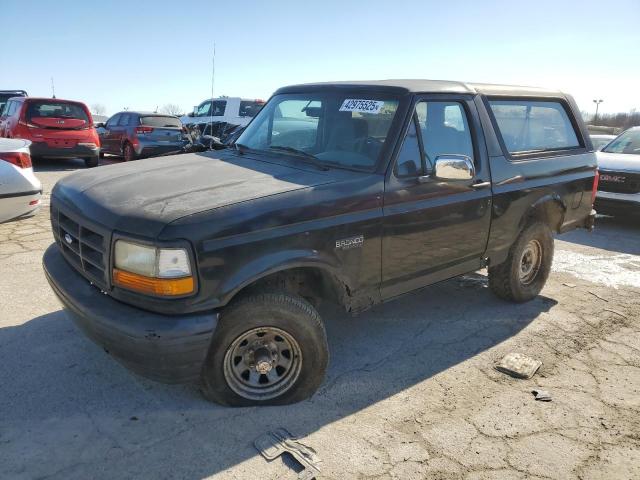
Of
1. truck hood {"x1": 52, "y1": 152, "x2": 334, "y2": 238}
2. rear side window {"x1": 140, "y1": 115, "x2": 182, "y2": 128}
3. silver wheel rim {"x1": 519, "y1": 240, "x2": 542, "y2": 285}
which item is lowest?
silver wheel rim {"x1": 519, "y1": 240, "x2": 542, "y2": 285}

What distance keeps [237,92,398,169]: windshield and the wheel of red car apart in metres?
10.1

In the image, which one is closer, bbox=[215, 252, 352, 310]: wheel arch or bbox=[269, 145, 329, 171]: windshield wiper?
bbox=[215, 252, 352, 310]: wheel arch

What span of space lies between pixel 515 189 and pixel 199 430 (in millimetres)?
3028

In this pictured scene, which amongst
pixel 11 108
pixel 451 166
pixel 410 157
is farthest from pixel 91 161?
pixel 451 166

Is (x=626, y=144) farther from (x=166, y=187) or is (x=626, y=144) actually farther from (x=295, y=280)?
(x=166, y=187)

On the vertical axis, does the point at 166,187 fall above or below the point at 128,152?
above

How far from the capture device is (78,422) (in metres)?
2.79

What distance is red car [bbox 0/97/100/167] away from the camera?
11133 millimetres

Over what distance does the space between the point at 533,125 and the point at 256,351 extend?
10.8 feet

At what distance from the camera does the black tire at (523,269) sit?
445 cm

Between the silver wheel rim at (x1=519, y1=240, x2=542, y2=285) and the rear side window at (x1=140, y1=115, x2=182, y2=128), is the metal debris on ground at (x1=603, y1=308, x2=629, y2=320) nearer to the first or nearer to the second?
the silver wheel rim at (x1=519, y1=240, x2=542, y2=285)

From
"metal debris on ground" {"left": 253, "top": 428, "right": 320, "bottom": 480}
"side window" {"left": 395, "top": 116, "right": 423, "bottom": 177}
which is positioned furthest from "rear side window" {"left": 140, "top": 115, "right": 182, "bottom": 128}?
"metal debris on ground" {"left": 253, "top": 428, "right": 320, "bottom": 480}

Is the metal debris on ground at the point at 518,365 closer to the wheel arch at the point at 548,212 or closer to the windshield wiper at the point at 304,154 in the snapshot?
the wheel arch at the point at 548,212

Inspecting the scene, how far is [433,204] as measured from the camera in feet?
11.4
